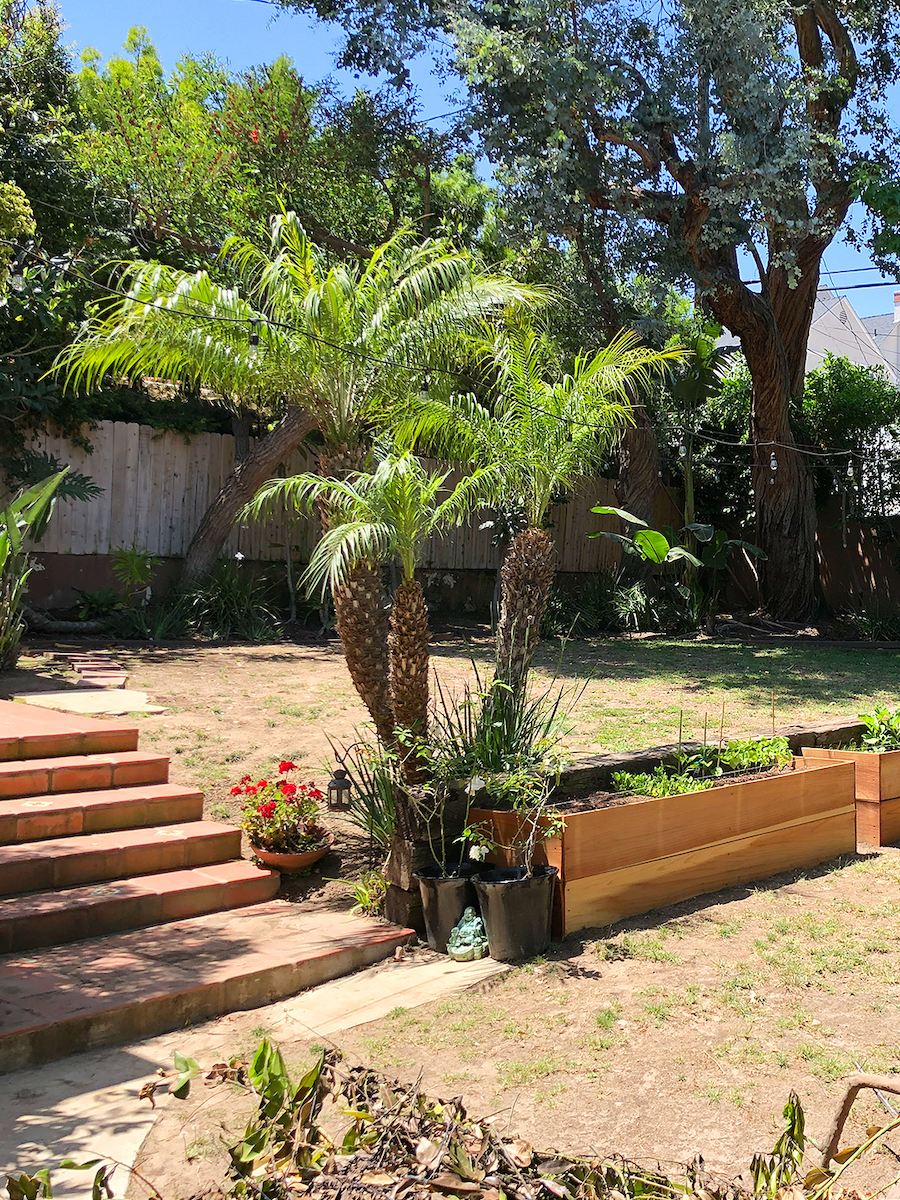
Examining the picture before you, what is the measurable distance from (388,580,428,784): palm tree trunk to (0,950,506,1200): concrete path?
3.42ft

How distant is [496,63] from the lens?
11648 mm

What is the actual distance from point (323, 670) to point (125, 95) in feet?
26.9

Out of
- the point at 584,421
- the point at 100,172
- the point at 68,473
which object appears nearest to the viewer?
the point at 584,421

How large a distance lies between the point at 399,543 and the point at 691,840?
211 cm

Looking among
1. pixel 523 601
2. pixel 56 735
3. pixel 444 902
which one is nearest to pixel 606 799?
pixel 444 902

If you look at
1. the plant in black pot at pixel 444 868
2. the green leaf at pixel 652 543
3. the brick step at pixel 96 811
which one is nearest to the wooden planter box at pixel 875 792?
the plant in black pot at pixel 444 868

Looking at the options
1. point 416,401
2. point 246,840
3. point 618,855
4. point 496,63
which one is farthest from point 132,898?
point 496,63

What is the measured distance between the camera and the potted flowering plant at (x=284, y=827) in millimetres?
5637

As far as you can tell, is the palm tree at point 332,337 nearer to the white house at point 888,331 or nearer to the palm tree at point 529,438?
the palm tree at point 529,438

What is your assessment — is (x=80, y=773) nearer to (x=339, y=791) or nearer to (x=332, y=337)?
(x=339, y=791)

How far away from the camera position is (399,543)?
5.23 meters

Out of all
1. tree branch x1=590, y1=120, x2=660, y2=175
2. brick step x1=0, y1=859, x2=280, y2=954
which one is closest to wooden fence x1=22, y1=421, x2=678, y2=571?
tree branch x1=590, y1=120, x2=660, y2=175

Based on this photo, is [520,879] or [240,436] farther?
[240,436]

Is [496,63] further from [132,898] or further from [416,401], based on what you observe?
[132,898]
